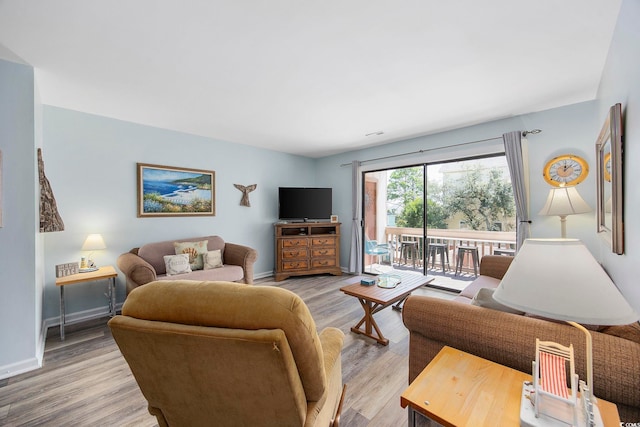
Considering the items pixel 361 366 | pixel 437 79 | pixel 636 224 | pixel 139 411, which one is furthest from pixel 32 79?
pixel 636 224

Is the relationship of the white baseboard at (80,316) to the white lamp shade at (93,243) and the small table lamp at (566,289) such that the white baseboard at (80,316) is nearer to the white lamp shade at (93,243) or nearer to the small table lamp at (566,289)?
the white lamp shade at (93,243)

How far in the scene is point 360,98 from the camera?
272 cm

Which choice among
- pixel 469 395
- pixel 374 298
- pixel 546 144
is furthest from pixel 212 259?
pixel 546 144

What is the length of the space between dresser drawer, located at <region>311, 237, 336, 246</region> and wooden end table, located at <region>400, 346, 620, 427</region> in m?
3.75

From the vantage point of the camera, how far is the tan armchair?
86cm

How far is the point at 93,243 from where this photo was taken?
116 inches

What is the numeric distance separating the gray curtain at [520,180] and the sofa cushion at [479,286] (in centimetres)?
77

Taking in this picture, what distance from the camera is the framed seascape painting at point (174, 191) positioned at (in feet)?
11.7

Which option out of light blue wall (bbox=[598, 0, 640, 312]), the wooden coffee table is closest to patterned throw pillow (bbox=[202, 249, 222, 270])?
the wooden coffee table

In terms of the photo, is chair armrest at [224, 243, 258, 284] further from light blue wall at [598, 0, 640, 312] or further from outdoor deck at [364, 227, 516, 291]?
light blue wall at [598, 0, 640, 312]

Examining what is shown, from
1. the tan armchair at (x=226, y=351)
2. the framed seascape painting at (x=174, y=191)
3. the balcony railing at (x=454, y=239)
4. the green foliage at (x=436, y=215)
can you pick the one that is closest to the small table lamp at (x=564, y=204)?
the balcony railing at (x=454, y=239)

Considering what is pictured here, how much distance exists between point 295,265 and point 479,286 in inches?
118

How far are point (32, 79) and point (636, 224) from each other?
4.29m

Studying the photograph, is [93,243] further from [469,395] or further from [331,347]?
[469,395]
